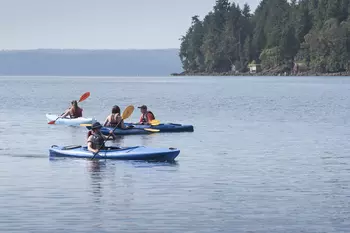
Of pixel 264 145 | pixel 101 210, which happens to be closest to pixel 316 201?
pixel 101 210

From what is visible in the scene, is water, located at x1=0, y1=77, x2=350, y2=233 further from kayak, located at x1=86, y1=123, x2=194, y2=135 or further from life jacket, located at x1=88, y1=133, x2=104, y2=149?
life jacket, located at x1=88, y1=133, x2=104, y2=149

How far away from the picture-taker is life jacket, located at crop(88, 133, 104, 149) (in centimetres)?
3241

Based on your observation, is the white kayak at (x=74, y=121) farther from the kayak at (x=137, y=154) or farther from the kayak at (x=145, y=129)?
the kayak at (x=137, y=154)

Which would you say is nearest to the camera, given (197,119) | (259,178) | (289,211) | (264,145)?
(289,211)

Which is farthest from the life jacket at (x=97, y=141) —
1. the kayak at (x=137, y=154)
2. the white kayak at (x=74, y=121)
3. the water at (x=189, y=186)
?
the white kayak at (x=74, y=121)

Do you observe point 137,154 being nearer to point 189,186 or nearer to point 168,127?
point 189,186

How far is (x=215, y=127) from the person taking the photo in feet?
173

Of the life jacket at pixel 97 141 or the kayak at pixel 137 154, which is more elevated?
the life jacket at pixel 97 141

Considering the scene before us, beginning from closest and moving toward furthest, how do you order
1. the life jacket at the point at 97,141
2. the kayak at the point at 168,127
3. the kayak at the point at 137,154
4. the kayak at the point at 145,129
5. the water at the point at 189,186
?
the water at the point at 189,186 < the kayak at the point at 137,154 < the life jacket at the point at 97,141 < the kayak at the point at 145,129 < the kayak at the point at 168,127

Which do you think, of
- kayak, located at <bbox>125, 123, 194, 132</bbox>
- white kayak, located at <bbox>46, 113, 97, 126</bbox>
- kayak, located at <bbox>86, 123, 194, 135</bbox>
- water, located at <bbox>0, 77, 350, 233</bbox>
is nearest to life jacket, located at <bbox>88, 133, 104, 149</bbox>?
water, located at <bbox>0, 77, 350, 233</bbox>

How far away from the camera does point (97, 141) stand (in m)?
32.5

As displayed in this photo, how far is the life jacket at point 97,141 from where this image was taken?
3241 cm

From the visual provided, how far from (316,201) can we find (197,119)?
121 ft

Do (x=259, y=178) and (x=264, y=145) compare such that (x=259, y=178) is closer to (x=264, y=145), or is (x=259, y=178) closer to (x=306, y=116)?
(x=264, y=145)
